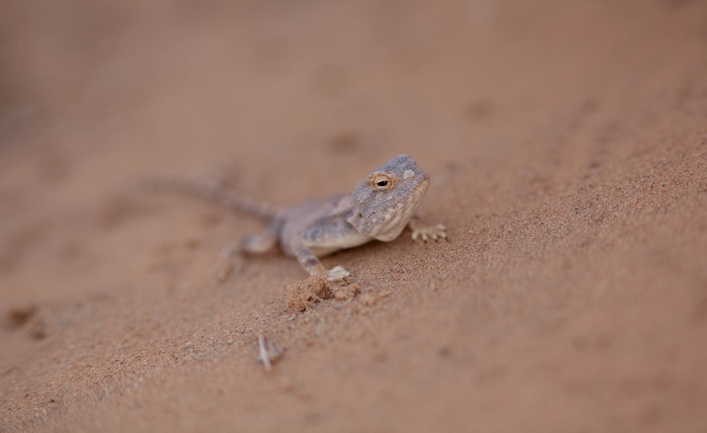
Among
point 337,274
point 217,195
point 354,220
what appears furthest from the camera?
point 217,195

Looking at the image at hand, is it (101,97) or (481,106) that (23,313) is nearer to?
(481,106)

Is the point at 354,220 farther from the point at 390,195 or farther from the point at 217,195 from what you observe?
the point at 217,195

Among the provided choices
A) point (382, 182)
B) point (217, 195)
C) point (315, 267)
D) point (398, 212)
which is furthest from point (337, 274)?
point (217, 195)

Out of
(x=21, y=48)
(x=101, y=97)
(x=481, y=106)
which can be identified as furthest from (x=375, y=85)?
(x=21, y=48)

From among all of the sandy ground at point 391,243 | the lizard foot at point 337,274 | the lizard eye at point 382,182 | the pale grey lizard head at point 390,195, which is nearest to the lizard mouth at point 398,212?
the pale grey lizard head at point 390,195

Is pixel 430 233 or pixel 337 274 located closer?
pixel 337 274

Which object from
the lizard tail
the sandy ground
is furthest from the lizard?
the lizard tail

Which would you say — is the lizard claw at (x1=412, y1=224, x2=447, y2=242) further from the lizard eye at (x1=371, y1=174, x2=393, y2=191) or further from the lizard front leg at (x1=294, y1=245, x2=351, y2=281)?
the lizard front leg at (x1=294, y1=245, x2=351, y2=281)
